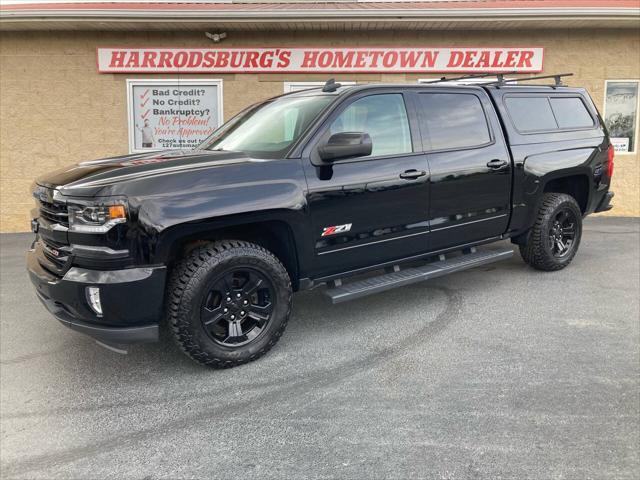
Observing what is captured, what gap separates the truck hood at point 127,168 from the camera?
3.27m

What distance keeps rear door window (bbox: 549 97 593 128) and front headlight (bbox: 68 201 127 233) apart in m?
4.80

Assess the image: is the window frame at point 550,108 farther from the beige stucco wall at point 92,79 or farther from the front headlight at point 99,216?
the front headlight at point 99,216

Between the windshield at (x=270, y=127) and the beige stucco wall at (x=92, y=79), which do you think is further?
the beige stucco wall at (x=92, y=79)

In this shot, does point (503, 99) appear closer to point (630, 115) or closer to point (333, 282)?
point (333, 282)

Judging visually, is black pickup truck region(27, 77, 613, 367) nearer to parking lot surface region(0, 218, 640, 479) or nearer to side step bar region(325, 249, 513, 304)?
side step bar region(325, 249, 513, 304)

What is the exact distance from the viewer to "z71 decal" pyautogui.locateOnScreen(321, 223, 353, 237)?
12.9ft

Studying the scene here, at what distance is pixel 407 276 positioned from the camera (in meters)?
4.51

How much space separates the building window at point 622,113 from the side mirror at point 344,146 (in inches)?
307

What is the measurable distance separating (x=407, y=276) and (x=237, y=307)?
159cm

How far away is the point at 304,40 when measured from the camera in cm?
920

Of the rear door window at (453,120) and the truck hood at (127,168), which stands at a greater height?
the rear door window at (453,120)

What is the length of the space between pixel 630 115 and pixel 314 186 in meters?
8.46

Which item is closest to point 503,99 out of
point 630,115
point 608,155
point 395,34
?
point 608,155

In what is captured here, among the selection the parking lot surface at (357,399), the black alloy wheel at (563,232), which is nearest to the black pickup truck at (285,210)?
the black alloy wheel at (563,232)
